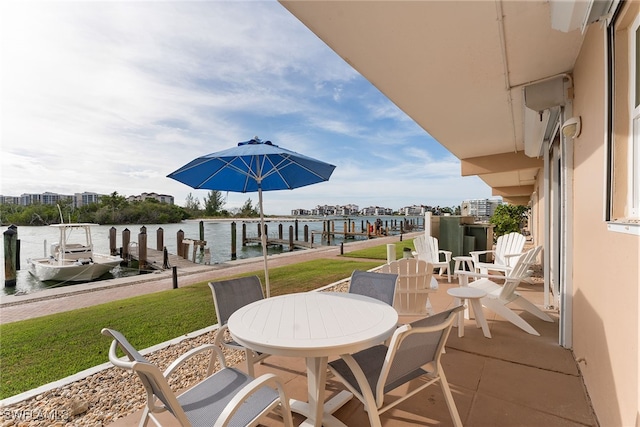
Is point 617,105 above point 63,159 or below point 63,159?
below

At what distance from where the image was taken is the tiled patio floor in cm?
187

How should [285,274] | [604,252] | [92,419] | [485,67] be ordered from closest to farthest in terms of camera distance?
[604,252] → [92,419] → [485,67] → [285,274]

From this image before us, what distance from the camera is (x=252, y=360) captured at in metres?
2.10

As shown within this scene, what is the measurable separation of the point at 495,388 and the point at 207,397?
2001 mm

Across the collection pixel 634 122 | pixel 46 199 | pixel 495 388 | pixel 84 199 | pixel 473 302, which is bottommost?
pixel 495 388

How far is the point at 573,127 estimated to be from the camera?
8.13 feet

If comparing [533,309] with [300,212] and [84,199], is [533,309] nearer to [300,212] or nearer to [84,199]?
[84,199]

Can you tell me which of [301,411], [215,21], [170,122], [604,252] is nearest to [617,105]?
[604,252]

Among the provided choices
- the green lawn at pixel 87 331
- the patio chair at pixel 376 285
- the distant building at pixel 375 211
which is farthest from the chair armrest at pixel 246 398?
the distant building at pixel 375 211

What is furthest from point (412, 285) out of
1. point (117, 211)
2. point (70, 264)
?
point (117, 211)

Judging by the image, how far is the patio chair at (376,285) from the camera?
8.40 feet

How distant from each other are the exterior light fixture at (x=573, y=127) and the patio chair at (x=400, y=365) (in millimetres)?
1922

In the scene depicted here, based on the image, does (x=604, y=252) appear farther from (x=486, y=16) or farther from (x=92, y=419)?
(x=92, y=419)

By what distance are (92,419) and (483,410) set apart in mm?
2613
